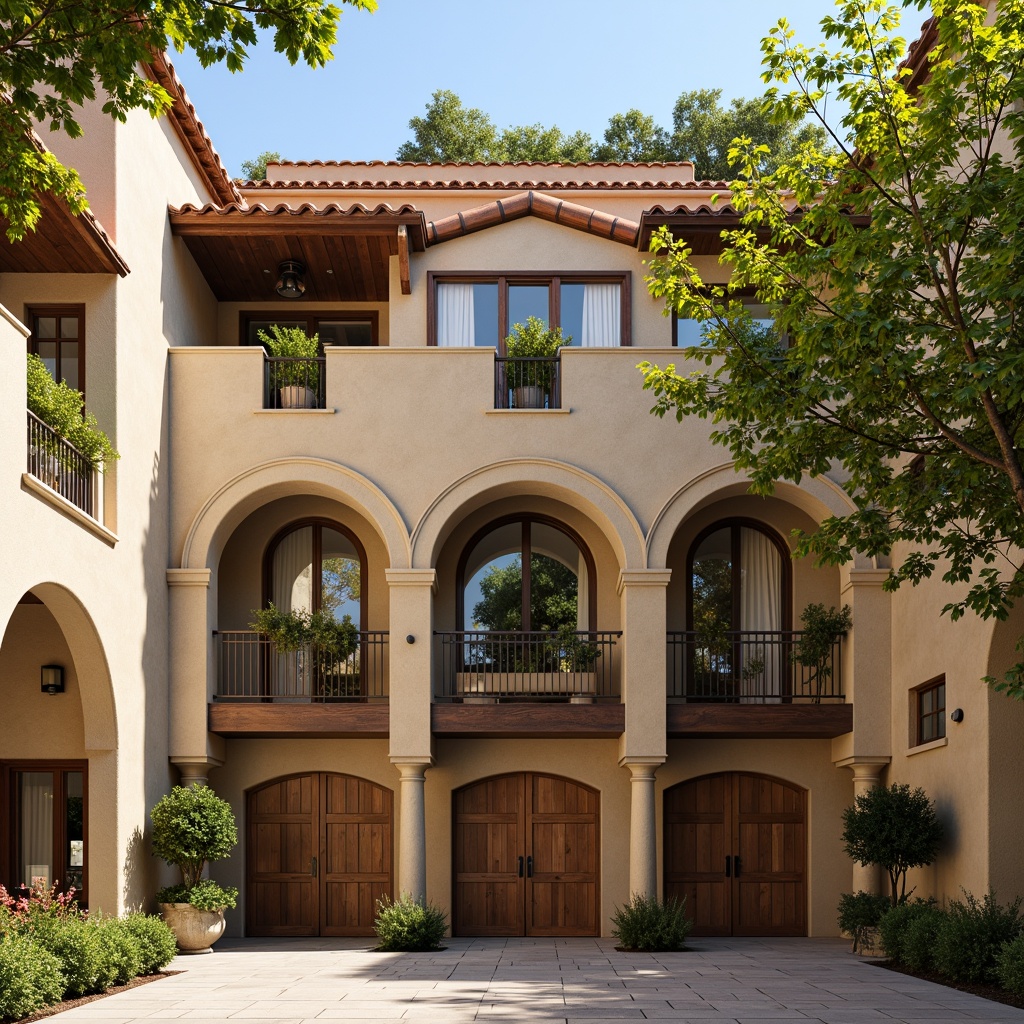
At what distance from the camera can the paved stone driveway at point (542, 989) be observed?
11.1 meters

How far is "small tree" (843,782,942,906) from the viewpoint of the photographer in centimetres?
1597

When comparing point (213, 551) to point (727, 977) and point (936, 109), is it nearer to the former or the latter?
point (727, 977)

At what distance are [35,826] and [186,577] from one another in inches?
151

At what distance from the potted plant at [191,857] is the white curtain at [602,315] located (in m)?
8.88

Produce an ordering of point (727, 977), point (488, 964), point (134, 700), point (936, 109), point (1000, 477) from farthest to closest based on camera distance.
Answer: point (134, 700), point (488, 964), point (727, 977), point (1000, 477), point (936, 109)

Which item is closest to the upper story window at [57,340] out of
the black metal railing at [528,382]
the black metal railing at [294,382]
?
the black metal railing at [294,382]

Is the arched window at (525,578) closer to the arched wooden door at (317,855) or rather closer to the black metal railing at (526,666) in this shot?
the black metal railing at (526,666)

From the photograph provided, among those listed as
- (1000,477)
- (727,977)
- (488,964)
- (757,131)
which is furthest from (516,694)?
(757,131)

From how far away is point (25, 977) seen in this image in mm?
11172

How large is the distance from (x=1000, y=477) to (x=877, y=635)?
7236mm

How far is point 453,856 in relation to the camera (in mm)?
19391

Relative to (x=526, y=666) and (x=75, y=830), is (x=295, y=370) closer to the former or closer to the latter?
(x=526, y=666)


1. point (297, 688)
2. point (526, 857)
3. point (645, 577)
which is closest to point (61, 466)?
point (297, 688)

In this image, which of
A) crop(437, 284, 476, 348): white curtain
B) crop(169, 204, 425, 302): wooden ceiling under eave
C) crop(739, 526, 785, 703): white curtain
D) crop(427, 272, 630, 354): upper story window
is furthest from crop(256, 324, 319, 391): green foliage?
crop(739, 526, 785, 703): white curtain
